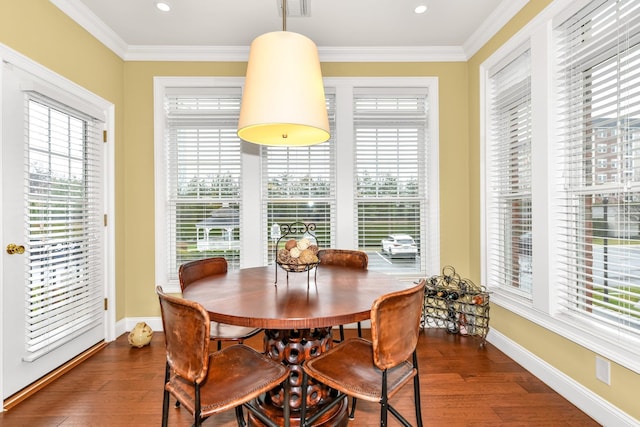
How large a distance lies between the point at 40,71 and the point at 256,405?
8.79 feet

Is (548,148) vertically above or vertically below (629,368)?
above

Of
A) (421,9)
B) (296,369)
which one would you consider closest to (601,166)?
(421,9)

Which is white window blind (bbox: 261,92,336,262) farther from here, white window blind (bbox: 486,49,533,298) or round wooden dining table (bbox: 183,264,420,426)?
white window blind (bbox: 486,49,533,298)

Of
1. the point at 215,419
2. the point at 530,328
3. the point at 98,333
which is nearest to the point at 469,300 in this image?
the point at 530,328

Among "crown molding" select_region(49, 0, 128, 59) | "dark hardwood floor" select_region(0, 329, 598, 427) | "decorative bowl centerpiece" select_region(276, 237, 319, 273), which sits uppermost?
"crown molding" select_region(49, 0, 128, 59)

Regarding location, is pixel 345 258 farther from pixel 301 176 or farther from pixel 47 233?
pixel 47 233

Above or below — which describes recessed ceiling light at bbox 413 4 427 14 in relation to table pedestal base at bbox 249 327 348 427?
above

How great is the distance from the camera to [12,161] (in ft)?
6.82

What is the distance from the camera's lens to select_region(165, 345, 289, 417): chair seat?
1.28 metres

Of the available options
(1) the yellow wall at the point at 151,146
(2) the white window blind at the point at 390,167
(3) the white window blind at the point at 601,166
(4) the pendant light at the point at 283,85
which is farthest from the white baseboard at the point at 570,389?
(4) the pendant light at the point at 283,85

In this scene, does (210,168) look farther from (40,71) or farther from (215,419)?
(215,419)

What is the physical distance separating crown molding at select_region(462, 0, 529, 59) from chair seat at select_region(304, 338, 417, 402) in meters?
2.80

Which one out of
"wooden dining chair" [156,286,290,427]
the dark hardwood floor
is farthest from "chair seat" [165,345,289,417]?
the dark hardwood floor

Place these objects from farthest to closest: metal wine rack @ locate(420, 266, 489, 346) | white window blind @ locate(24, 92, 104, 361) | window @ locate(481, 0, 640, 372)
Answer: metal wine rack @ locate(420, 266, 489, 346) < white window blind @ locate(24, 92, 104, 361) < window @ locate(481, 0, 640, 372)
